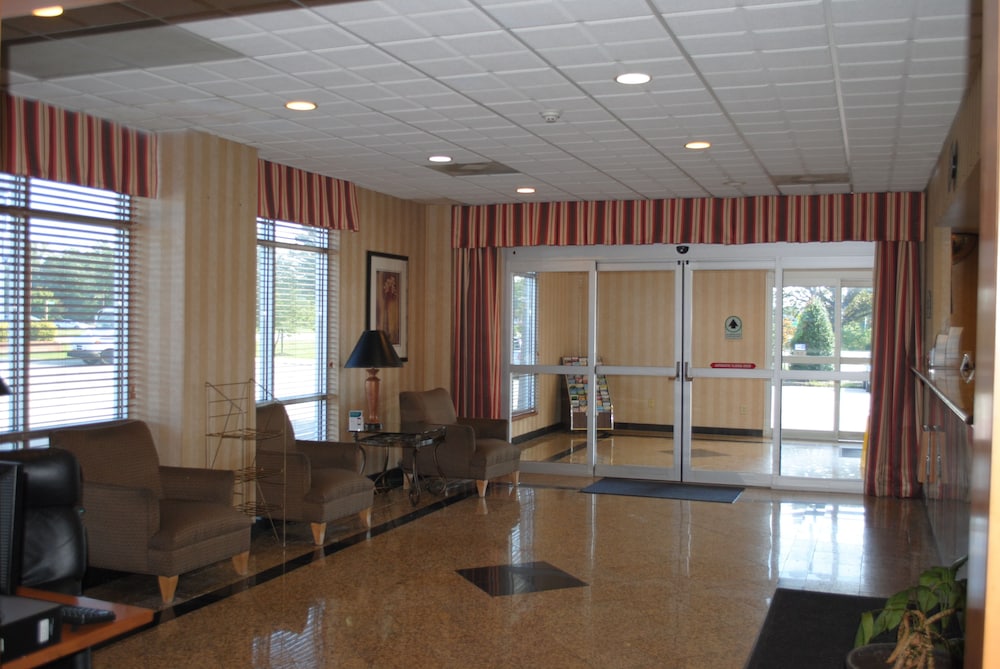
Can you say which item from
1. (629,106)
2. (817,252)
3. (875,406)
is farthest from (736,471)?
(629,106)

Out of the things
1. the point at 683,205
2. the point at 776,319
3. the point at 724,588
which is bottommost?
the point at 724,588

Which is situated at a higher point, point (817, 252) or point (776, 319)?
point (817, 252)

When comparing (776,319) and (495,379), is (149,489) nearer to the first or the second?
(495,379)

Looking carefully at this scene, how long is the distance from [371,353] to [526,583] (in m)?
3.02

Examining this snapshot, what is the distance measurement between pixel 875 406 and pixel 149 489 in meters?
6.26

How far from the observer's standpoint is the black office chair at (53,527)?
119 inches

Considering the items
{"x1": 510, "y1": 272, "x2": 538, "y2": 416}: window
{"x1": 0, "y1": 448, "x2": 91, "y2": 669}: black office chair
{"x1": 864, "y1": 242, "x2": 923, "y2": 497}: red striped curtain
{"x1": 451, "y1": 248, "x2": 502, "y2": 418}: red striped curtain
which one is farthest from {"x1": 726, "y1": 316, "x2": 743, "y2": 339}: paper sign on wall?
{"x1": 0, "y1": 448, "x2": 91, "y2": 669}: black office chair

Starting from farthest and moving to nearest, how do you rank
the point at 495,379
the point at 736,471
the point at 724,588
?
1. the point at 495,379
2. the point at 736,471
3. the point at 724,588

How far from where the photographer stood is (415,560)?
5855mm

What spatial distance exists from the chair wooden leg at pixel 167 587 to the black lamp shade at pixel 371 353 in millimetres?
3067

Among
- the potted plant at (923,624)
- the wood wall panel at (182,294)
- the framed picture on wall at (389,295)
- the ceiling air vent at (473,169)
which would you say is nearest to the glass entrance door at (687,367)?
the framed picture on wall at (389,295)

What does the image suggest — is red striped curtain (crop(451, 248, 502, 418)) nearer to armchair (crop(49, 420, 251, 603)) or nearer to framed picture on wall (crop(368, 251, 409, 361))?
framed picture on wall (crop(368, 251, 409, 361))

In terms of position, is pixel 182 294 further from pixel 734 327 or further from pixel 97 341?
pixel 734 327

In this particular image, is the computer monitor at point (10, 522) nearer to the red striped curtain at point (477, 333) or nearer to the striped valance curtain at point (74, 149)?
the striped valance curtain at point (74, 149)
